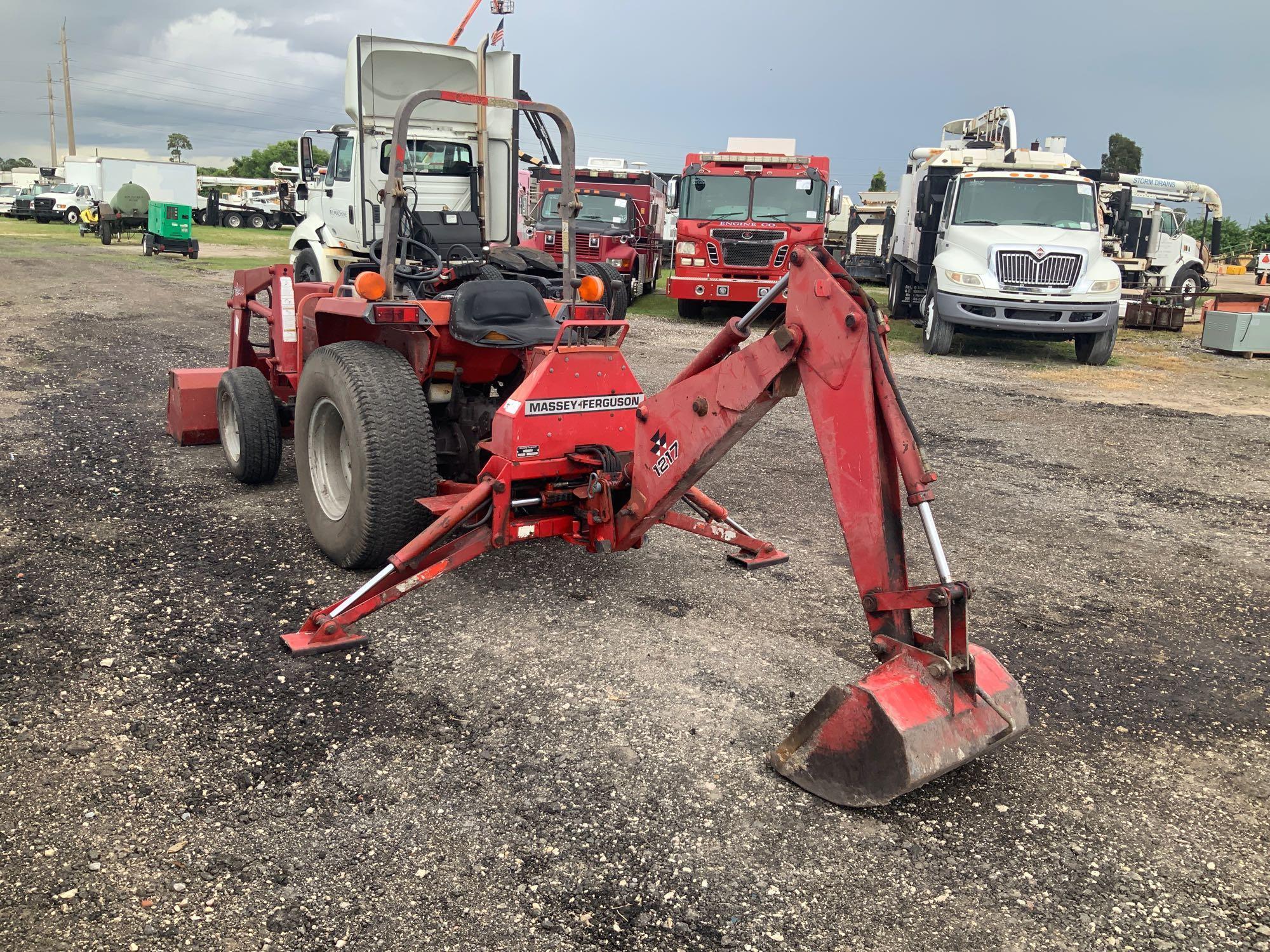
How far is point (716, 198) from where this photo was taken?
15516 millimetres

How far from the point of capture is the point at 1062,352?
14.7 meters

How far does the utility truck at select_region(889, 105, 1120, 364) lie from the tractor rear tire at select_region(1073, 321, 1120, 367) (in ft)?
0.05

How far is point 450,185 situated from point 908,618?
990cm

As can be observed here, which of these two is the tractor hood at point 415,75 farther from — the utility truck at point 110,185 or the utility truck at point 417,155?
the utility truck at point 110,185

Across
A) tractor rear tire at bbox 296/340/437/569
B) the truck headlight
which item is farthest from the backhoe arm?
the truck headlight

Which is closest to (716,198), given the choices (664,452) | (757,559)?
(757,559)

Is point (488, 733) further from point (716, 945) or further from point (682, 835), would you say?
point (716, 945)

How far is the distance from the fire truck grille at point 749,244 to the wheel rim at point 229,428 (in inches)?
391

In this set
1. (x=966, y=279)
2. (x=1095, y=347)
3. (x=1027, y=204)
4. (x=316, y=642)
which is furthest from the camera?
(x=1027, y=204)

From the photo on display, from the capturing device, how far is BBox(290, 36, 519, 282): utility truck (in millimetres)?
10445

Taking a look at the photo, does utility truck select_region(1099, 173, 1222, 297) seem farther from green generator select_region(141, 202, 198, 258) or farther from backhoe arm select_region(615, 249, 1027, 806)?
green generator select_region(141, 202, 198, 258)

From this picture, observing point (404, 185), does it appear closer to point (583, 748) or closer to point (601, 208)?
point (583, 748)

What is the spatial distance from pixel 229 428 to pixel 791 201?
438 inches

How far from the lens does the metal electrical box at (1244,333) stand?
A: 14.6 meters
